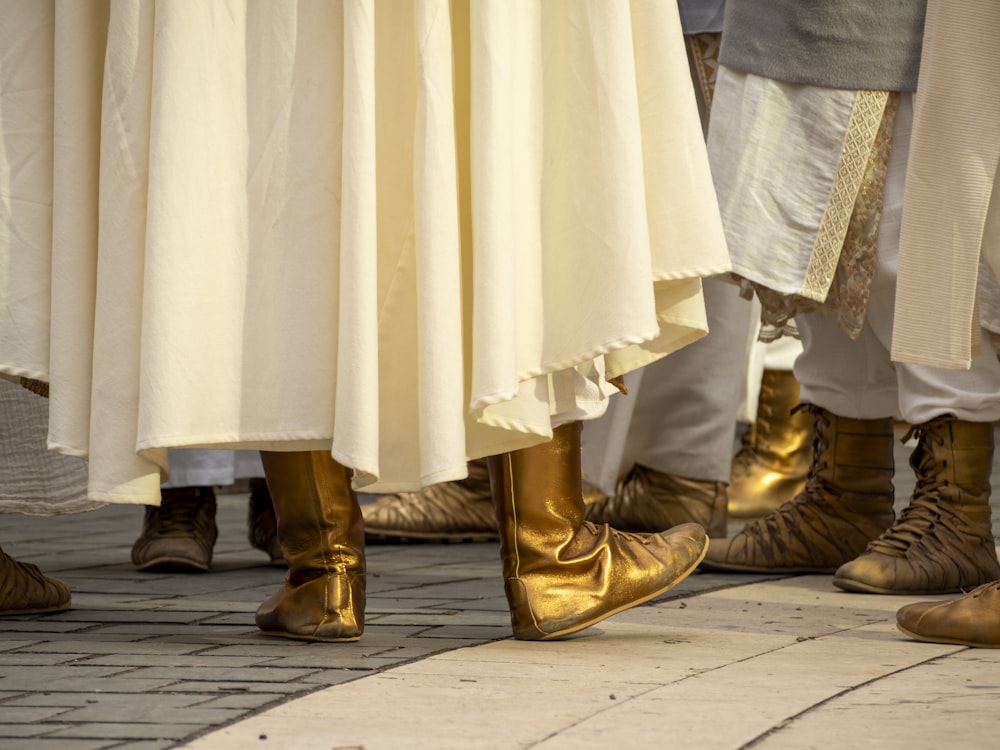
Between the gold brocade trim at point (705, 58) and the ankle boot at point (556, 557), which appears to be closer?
the ankle boot at point (556, 557)

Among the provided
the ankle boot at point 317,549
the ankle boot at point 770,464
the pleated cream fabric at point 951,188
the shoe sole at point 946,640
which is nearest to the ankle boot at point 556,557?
the ankle boot at point 317,549

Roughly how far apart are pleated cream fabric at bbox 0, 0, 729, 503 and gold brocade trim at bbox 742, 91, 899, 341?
0.96m

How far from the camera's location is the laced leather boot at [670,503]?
4.40 meters

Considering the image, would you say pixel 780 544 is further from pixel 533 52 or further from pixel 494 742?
pixel 494 742

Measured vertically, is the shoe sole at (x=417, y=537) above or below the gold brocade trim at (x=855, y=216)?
below

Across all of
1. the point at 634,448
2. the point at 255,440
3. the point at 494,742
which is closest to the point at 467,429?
the point at 255,440

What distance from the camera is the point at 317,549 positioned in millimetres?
2600

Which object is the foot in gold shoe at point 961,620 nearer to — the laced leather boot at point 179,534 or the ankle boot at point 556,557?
the ankle boot at point 556,557

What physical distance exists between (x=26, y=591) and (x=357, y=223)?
115 centimetres

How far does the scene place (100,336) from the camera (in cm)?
246

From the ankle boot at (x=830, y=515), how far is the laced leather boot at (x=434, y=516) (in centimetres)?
106

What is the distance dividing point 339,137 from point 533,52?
34 cm

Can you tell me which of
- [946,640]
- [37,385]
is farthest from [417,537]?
[946,640]

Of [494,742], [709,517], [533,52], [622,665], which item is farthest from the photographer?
[709,517]
